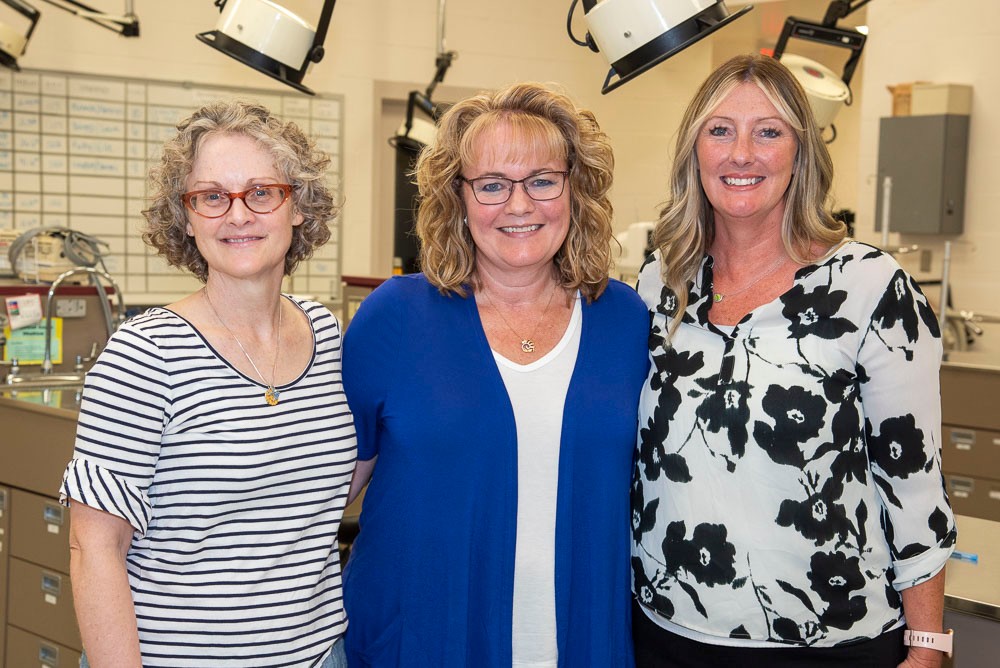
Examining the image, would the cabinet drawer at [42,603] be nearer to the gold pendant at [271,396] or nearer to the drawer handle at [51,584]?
the drawer handle at [51,584]

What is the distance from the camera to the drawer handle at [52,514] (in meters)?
2.62

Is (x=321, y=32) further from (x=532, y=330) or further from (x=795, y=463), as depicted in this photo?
(x=795, y=463)

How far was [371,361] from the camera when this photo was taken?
150 centimetres

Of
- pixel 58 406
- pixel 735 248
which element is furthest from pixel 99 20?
pixel 735 248

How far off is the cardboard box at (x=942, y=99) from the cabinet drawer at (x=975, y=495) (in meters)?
1.95

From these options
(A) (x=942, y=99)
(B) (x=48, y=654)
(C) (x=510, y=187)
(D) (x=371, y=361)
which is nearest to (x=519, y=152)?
(C) (x=510, y=187)

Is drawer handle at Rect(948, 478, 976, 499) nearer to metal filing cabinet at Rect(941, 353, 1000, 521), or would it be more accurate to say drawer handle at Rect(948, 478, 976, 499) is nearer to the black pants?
metal filing cabinet at Rect(941, 353, 1000, 521)

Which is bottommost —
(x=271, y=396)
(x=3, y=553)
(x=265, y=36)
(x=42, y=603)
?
(x=42, y=603)

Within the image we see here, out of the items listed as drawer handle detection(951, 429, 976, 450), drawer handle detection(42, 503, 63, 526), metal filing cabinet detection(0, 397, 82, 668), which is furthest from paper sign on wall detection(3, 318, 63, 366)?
drawer handle detection(951, 429, 976, 450)

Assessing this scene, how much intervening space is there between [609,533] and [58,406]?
173 cm

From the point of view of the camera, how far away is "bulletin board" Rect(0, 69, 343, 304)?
500 centimetres

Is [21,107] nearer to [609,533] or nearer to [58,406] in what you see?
[58,406]

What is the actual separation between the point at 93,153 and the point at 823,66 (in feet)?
12.2

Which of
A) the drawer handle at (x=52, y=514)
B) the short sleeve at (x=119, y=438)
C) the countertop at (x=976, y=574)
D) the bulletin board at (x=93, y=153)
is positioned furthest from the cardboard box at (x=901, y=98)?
the short sleeve at (x=119, y=438)
